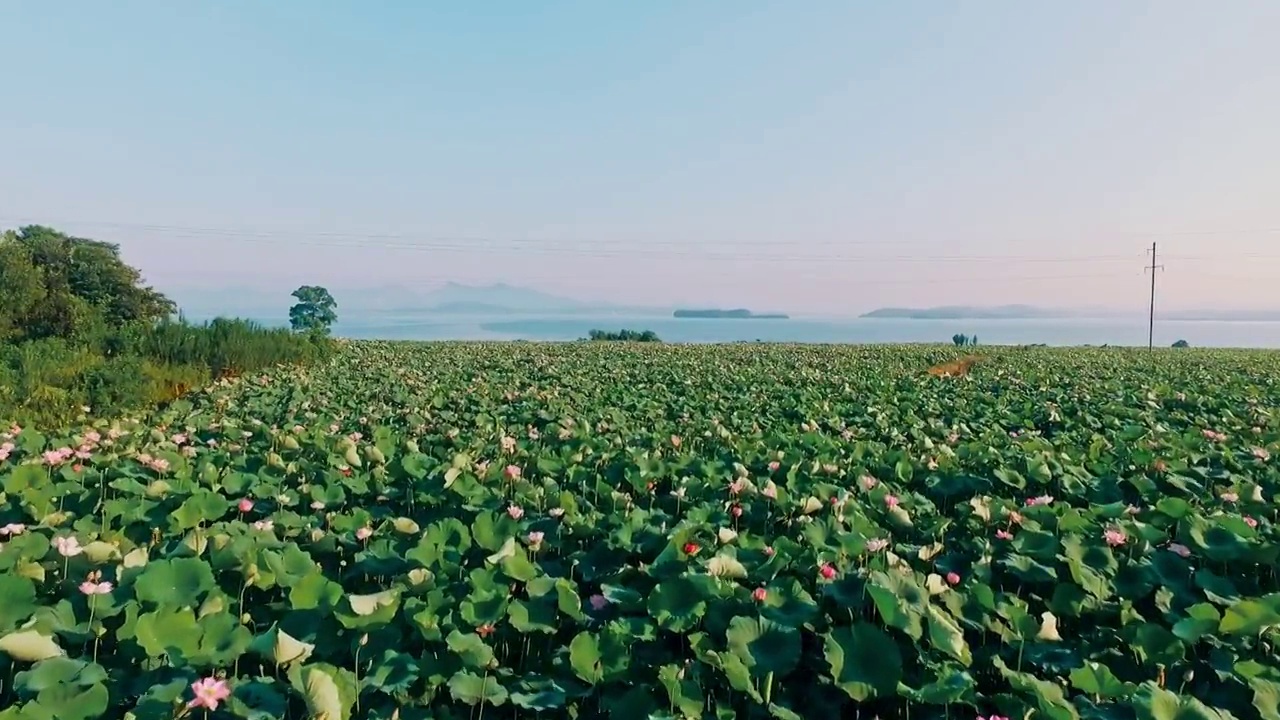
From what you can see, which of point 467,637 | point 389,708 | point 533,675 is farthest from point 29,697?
point 533,675

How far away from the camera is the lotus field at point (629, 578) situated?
6.85 feet

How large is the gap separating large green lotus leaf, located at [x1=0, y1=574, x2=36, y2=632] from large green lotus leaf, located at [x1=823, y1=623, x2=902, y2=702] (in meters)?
2.30

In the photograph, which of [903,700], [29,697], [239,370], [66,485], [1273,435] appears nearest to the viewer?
[29,697]

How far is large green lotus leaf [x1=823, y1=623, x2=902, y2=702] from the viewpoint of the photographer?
2096 millimetres

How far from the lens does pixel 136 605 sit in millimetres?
2309

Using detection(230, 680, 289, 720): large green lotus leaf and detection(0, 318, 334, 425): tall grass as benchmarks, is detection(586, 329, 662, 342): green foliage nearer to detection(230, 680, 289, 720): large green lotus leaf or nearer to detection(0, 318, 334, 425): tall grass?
detection(0, 318, 334, 425): tall grass

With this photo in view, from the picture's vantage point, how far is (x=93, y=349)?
13.0 m

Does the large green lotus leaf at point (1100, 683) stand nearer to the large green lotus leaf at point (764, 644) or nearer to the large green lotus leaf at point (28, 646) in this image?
the large green lotus leaf at point (764, 644)

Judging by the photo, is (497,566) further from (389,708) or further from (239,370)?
(239,370)

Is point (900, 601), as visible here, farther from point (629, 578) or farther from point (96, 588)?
point (96, 588)

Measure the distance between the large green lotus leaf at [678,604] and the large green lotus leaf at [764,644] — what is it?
0.15 m

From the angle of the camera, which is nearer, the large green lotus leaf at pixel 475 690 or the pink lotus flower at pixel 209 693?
the pink lotus flower at pixel 209 693

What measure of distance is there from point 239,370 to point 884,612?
13.0m

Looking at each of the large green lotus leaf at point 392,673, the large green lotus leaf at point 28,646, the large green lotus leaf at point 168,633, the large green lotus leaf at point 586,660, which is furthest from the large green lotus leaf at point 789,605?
the large green lotus leaf at point 28,646
